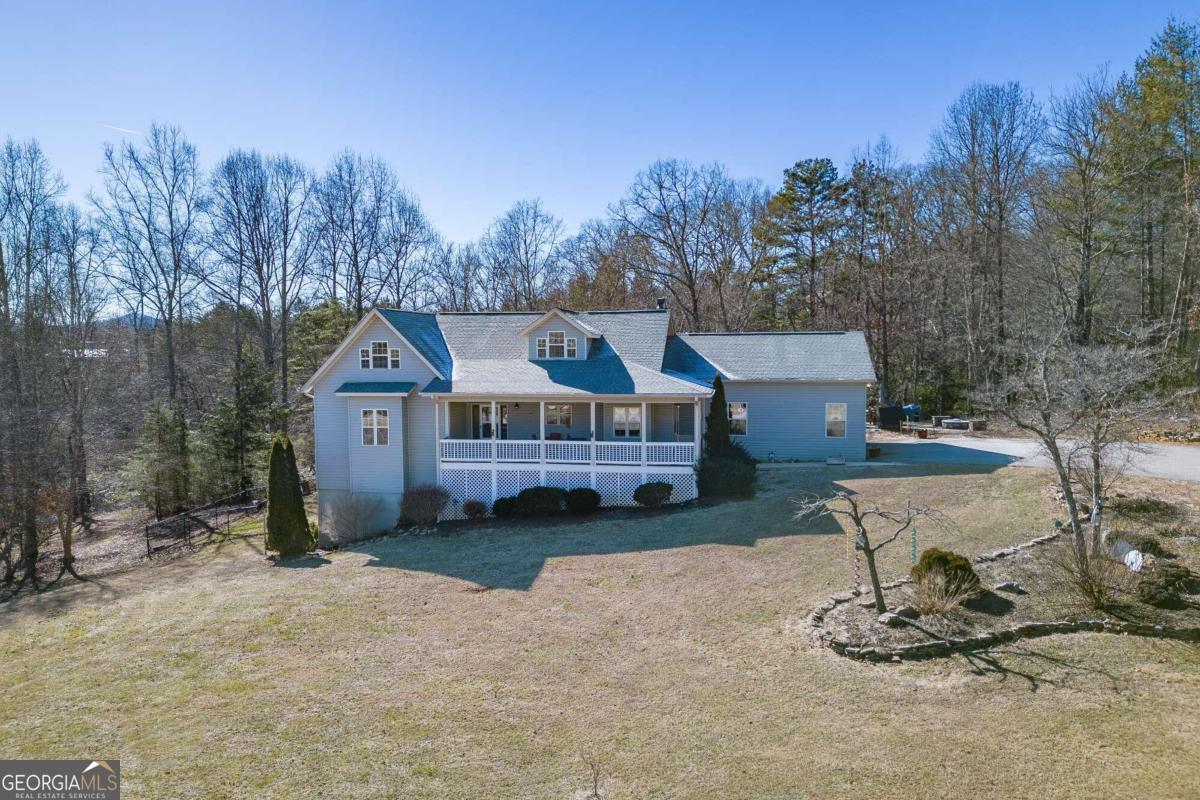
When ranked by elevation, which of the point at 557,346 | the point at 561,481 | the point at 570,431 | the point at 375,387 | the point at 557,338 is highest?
the point at 557,338

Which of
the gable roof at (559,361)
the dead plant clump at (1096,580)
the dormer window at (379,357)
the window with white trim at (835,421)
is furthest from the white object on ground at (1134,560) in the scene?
the dormer window at (379,357)

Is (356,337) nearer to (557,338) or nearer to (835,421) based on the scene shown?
(557,338)

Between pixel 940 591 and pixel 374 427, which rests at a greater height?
pixel 374 427

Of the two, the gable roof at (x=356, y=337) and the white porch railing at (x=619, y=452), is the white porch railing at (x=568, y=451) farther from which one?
the gable roof at (x=356, y=337)

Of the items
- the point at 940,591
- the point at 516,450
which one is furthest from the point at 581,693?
the point at 516,450

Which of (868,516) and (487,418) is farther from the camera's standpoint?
(487,418)

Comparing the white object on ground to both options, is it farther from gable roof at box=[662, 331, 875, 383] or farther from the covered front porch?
gable roof at box=[662, 331, 875, 383]
